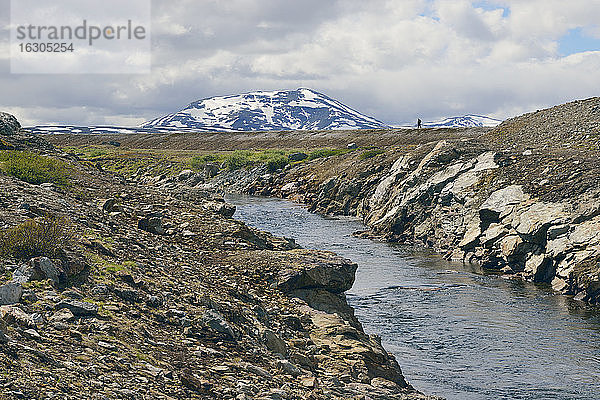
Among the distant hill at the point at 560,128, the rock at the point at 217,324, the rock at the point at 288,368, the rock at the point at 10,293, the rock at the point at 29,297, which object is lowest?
the rock at the point at 288,368

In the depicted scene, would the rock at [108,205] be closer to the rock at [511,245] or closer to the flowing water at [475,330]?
the flowing water at [475,330]

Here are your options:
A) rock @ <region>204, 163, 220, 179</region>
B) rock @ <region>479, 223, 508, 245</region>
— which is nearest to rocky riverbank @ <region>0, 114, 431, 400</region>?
rock @ <region>479, 223, 508, 245</region>

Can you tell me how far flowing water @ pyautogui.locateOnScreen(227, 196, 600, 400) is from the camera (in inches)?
669

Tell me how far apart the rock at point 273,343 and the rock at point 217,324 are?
92 centimetres

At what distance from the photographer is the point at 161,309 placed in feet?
37.8

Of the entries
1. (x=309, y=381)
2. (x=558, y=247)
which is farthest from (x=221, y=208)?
(x=558, y=247)

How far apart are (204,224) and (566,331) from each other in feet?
43.0

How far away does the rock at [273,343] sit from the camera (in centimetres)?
1212

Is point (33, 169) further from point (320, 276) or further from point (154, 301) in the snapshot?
point (154, 301)

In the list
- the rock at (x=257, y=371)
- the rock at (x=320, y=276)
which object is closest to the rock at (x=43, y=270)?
the rock at (x=257, y=371)

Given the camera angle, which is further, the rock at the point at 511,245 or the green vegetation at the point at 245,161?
the green vegetation at the point at 245,161

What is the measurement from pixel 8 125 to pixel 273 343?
2191cm

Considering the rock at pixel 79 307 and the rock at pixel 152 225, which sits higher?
the rock at pixel 152 225

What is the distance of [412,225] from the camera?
4225 cm
